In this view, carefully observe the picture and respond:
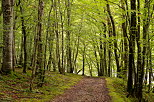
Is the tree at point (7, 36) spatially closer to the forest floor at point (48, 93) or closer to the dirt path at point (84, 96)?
the forest floor at point (48, 93)

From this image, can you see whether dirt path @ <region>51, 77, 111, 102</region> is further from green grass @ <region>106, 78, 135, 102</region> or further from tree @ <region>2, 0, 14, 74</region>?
tree @ <region>2, 0, 14, 74</region>

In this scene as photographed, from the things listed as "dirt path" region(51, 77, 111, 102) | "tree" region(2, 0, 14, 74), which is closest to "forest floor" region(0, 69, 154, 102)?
"dirt path" region(51, 77, 111, 102)

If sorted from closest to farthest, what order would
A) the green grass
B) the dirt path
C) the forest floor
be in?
1. the forest floor
2. the dirt path
3. the green grass

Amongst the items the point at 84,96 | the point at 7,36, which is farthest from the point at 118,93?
the point at 7,36

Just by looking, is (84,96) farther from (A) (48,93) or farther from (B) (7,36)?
(B) (7,36)

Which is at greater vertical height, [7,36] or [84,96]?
[7,36]

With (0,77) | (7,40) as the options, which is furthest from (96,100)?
(7,40)

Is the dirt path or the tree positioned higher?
the tree

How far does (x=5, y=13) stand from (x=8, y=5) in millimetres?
613

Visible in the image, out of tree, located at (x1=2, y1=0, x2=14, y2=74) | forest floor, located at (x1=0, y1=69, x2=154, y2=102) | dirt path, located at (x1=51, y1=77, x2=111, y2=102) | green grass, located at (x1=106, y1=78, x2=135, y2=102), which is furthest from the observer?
tree, located at (x1=2, y1=0, x2=14, y2=74)

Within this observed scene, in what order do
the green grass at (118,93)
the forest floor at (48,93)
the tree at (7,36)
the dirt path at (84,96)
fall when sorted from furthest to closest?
the tree at (7,36)
the green grass at (118,93)
the dirt path at (84,96)
the forest floor at (48,93)

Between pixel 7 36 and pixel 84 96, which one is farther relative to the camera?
pixel 7 36

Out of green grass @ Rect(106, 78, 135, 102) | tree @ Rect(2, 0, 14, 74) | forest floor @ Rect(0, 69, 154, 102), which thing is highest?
tree @ Rect(2, 0, 14, 74)

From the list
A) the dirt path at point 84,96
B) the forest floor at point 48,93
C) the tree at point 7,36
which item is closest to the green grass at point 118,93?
the forest floor at point 48,93
